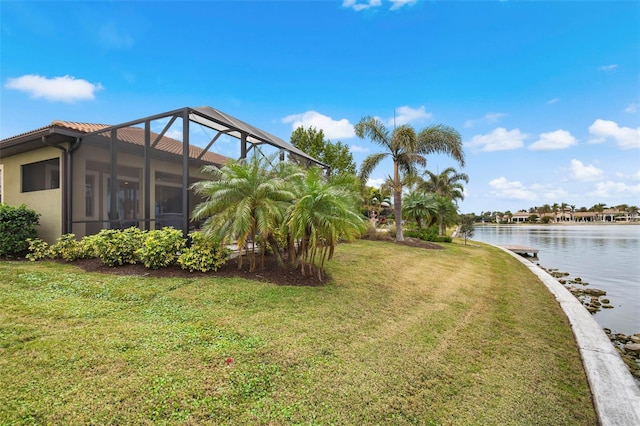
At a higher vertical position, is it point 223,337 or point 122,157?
point 122,157

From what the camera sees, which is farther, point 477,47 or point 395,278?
point 477,47

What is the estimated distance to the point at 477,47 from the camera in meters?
14.2

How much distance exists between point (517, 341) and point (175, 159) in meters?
11.8

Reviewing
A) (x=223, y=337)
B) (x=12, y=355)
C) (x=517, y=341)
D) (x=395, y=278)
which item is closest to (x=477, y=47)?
(x=395, y=278)

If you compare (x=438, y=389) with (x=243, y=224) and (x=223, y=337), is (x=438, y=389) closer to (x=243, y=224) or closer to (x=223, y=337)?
(x=223, y=337)

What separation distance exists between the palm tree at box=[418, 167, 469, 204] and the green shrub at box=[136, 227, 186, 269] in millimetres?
26276

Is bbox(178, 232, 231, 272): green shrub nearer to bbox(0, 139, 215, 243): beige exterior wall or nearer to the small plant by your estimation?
bbox(0, 139, 215, 243): beige exterior wall

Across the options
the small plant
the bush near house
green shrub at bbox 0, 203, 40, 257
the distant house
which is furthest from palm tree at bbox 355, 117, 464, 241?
the distant house

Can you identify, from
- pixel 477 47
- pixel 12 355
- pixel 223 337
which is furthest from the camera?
pixel 477 47

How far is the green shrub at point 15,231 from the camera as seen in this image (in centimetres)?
787

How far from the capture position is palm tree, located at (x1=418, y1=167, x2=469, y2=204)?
99.1 ft

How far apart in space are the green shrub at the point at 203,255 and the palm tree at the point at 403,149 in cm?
1166

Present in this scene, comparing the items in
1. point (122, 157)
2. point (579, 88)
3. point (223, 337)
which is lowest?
point (223, 337)

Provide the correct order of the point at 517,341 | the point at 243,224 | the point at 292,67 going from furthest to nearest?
1. the point at 292,67
2. the point at 243,224
3. the point at 517,341
